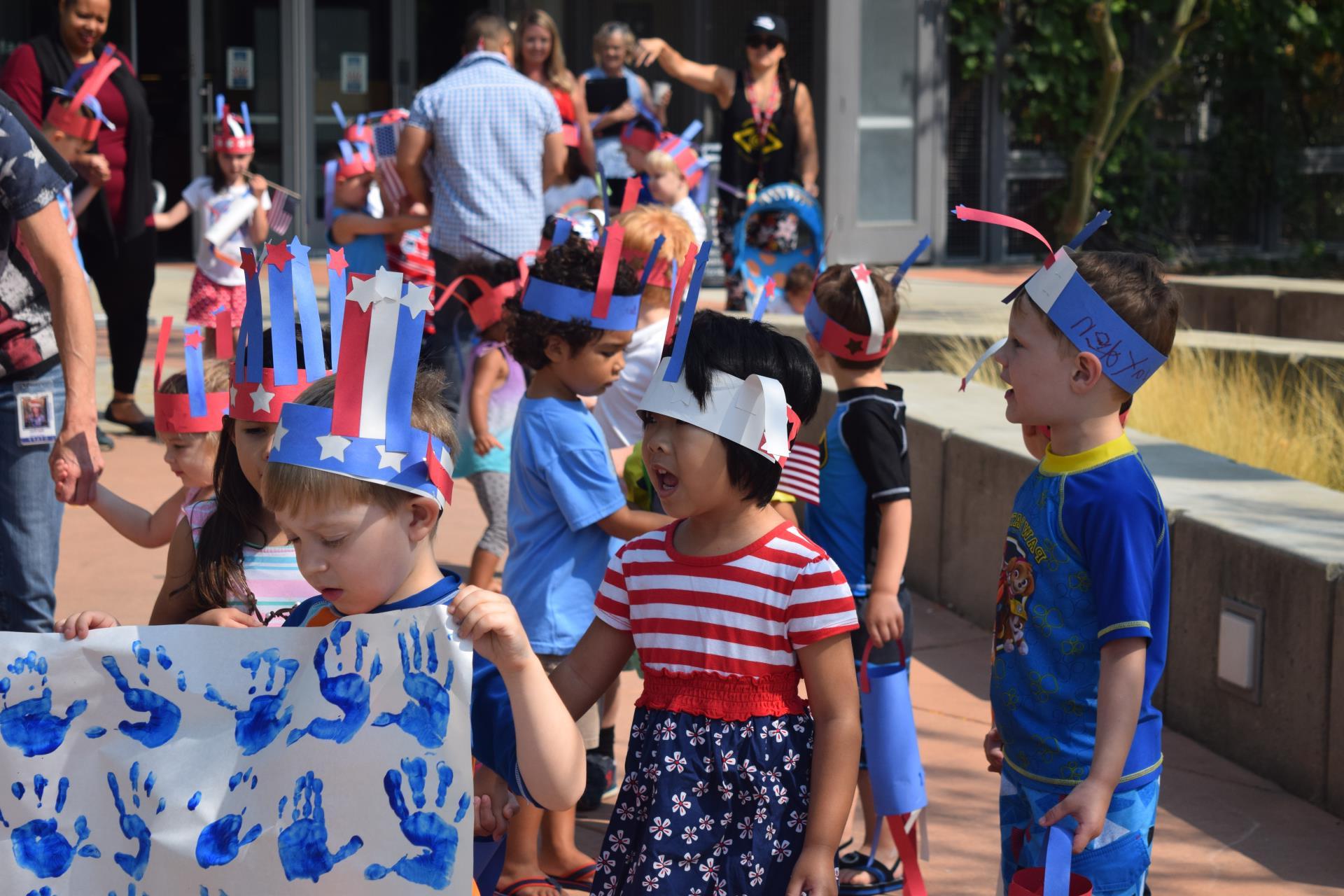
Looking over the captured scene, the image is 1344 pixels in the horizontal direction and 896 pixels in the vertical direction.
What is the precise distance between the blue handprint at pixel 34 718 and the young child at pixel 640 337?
8.10 feet

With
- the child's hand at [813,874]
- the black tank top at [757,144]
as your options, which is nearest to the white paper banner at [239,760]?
the child's hand at [813,874]

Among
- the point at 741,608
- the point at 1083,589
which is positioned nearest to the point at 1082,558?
the point at 1083,589

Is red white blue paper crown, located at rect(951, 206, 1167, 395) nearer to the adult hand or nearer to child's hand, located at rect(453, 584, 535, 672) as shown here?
child's hand, located at rect(453, 584, 535, 672)

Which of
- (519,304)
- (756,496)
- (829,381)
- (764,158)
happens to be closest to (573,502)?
(519,304)

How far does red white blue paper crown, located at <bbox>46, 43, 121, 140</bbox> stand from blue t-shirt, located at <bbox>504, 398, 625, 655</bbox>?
4.38 m

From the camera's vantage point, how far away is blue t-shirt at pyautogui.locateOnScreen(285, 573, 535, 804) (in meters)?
2.17

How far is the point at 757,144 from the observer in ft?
31.4

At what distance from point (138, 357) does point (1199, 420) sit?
537 cm

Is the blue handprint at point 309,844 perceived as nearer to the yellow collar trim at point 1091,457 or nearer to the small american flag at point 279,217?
the yellow collar trim at point 1091,457

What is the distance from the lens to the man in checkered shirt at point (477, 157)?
683 centimetres

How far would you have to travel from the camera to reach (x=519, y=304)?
390 cm

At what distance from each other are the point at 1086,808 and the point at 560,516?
5.31ft

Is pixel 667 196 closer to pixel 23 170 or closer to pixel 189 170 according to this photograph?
pixel 23 170

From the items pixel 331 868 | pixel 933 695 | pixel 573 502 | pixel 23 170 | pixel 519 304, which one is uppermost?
pixel 23 170
